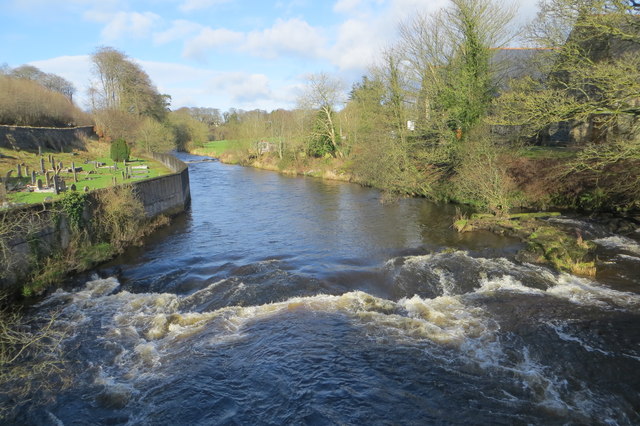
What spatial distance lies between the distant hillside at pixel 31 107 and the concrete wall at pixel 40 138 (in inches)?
76.1

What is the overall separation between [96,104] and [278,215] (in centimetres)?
4561

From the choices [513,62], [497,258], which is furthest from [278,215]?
[513,62]

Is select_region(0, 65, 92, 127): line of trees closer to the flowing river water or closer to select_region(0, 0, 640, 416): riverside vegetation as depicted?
select_region(0, 0, 640, 416): riverside vegetation

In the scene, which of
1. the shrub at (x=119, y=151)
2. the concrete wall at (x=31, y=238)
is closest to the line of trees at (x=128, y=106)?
the shrub at (x=119, y=151)

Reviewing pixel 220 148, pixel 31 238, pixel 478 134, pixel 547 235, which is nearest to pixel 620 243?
pixel 547 235

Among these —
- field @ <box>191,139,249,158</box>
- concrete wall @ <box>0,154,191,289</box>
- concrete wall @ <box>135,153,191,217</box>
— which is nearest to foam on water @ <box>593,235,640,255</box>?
concrete wall @ <box>0,154,191,289</box>

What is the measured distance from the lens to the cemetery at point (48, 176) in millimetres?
17578

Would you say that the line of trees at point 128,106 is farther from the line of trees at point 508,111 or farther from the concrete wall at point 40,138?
the line of trees at point 508,111

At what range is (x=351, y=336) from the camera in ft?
31.6

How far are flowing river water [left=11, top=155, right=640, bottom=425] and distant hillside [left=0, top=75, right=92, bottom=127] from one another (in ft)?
87.8

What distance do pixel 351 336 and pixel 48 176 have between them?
17913 millimetres

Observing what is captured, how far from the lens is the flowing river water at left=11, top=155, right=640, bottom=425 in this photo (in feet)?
23.6

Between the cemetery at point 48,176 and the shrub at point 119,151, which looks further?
the shrub at point 119,151

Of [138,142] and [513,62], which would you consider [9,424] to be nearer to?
[513,62]
